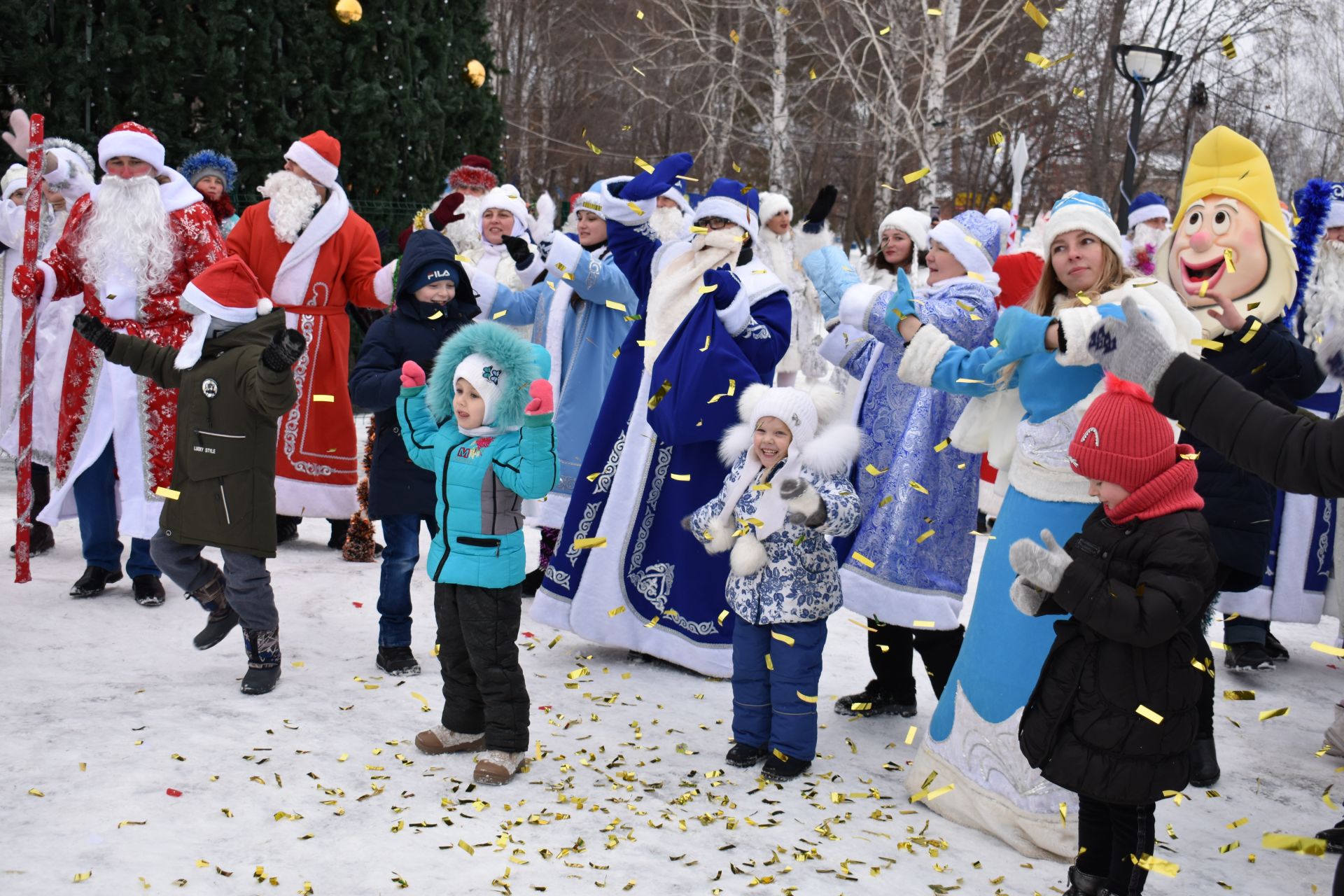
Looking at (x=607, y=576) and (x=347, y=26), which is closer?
(x=607, y=576)

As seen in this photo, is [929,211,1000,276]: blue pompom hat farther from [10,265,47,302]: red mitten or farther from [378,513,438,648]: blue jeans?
[10,265,47,302]: red mitten

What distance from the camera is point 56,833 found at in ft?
12.3

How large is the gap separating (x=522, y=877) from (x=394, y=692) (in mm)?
1772

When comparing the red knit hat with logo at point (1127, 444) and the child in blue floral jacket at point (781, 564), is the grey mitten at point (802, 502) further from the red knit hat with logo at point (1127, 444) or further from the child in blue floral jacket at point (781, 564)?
the red knit hat with logo at point (1127, 444)

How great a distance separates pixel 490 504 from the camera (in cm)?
443

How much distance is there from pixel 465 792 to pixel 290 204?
4.33m

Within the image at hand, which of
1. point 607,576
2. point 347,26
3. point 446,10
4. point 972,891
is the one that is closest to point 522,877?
point 972,891

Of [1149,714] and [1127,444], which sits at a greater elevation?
[1127,444]

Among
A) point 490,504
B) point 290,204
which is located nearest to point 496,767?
point 490,504

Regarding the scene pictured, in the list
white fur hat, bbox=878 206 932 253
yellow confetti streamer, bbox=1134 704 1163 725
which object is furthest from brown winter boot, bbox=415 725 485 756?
white fur hat, bbox=878 206 932 253

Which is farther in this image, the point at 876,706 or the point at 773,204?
the point at 773,204

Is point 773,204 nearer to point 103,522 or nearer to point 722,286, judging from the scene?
point 722,286

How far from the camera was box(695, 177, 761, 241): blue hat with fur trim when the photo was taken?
17.7 feet

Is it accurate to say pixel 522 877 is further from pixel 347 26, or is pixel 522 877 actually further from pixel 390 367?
pixel 347 26
